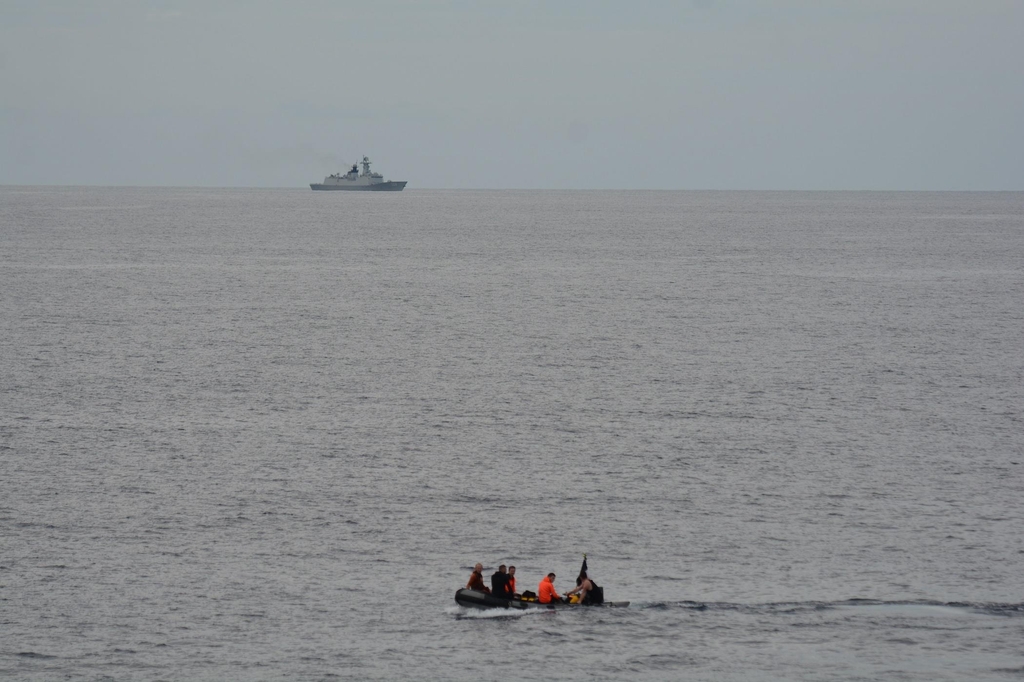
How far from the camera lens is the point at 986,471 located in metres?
49.8

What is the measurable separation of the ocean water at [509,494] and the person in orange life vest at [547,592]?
0.66 metres

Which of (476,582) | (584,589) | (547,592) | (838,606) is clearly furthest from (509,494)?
(838,606)

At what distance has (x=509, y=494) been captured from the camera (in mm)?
46844

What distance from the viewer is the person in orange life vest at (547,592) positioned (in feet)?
118

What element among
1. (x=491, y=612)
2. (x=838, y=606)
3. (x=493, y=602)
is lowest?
(x=491, y=612)

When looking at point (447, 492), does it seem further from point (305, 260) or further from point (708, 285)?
point (305, 260)

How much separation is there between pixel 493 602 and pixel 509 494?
1153cm

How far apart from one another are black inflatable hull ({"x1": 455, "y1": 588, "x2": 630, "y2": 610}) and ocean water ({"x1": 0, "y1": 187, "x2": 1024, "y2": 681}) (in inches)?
14.9

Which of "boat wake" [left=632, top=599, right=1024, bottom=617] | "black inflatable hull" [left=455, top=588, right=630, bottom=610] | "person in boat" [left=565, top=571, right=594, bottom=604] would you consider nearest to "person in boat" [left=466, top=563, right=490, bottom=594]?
"black inflatable hull" [left=455, top=588, right=630, bottom=610]

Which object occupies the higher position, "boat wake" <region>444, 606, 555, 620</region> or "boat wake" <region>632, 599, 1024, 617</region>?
"boat wake" <region>632, 599, 1024, 617</region>

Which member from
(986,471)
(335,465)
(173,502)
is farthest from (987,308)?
(173,502)

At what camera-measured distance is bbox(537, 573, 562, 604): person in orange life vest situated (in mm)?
35938

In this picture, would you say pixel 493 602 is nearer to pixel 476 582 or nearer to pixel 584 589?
pixel 476 582

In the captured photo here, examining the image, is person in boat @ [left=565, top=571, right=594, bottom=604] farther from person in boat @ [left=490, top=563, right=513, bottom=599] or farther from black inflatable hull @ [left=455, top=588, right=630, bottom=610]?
person in boat @ [left=490, top=563, right=513, bottom=599]
